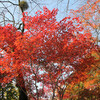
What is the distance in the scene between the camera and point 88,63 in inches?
349

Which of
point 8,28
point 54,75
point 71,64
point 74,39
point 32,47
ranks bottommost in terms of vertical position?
point 54,75

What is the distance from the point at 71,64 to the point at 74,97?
9.34 metres

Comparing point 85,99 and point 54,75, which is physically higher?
point 54,75

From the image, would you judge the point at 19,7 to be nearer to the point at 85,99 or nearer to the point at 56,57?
the point at 56,57

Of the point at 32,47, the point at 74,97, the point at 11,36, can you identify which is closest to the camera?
the point at 32,47

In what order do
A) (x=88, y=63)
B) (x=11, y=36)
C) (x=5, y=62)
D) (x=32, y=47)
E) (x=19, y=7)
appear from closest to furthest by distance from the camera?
(x=32, y=47) < (x=5, y=62) < (x=88, y=63) < (x=11, y=36) < (x=19, y=7)

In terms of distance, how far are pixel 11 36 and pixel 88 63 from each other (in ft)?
21.5

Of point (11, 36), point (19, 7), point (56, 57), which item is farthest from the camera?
point (19, 7)

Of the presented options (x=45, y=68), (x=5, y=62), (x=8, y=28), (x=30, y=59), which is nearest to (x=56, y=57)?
(x=45, y=68)

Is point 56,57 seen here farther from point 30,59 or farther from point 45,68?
point 30,59

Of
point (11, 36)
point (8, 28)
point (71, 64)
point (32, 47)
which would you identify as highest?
point (8, 28)

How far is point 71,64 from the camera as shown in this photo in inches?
336

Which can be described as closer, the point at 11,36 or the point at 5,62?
the point at 5,62

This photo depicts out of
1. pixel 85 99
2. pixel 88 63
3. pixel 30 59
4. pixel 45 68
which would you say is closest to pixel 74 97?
pixel 85 99
